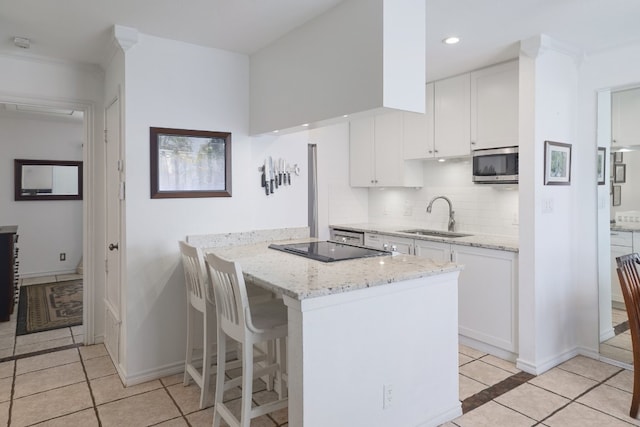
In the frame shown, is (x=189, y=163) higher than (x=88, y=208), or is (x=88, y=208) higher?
(x=189, y=163)

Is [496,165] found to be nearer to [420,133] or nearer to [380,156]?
[420,133]

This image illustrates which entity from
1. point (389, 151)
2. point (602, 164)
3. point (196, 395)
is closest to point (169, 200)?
point (196, 395)

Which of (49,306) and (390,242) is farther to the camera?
(49,306)

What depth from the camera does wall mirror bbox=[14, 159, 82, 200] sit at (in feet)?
20.4

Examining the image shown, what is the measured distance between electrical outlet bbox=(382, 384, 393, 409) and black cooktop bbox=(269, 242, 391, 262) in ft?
2.47

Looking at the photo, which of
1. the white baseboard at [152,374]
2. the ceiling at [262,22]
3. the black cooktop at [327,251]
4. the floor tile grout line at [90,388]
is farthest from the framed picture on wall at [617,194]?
the floor tile grout line at [90,388]

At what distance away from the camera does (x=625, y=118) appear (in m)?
3.23

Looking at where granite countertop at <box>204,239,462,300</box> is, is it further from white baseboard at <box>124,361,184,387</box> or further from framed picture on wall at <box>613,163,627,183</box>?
framed picture on wall at <box>613,163,627,183</box>

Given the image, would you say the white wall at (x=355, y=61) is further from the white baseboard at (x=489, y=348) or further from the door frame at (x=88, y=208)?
the white baseboard at (x=489, y=348)

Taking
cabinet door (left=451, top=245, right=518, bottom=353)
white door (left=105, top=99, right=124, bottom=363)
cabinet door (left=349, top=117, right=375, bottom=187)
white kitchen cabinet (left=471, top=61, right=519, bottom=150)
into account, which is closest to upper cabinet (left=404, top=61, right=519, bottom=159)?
white kitchen cabinet (left=471, top=61, right=519, bottom=150)

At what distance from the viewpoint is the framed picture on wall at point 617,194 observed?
10.7ft

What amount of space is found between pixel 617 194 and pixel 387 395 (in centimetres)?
251

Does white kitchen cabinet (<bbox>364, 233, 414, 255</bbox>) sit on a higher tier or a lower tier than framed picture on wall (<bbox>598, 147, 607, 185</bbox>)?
lower

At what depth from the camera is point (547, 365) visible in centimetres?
317
